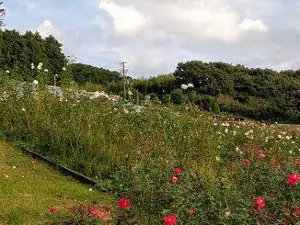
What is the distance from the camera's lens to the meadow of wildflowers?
4344mm

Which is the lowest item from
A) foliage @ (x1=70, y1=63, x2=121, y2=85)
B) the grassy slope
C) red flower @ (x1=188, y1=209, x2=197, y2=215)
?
the grassy slope

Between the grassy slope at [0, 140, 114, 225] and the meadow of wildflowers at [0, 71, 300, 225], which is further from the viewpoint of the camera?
the grassy slope at [0, 140, 114, 225]

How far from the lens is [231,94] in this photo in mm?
27750

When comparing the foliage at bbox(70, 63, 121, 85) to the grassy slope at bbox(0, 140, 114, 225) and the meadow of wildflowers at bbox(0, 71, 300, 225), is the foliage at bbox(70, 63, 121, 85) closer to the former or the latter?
the meadow of wildflowers at bbox(0, 71, 300, 225)

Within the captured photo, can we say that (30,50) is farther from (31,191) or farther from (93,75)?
(31,191)

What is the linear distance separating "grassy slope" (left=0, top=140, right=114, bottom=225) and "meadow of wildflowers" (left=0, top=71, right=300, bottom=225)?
414mm

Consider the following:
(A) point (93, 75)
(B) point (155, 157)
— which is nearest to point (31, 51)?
(A) point (93, 75)

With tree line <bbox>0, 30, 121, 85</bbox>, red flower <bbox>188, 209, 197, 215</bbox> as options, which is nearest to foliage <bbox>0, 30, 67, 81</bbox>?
tree line <bbox>0, 30, 121, 85</bbox>

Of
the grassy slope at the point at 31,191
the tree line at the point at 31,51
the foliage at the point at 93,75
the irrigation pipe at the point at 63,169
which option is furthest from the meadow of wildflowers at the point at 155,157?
the foliage at the point at 93,75

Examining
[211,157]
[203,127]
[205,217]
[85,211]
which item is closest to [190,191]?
[205,217]

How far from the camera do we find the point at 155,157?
23.4 ft

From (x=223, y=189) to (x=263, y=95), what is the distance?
79.1 feet

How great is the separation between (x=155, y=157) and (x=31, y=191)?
1732 millimetres

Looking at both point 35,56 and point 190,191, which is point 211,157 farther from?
point 35,56
